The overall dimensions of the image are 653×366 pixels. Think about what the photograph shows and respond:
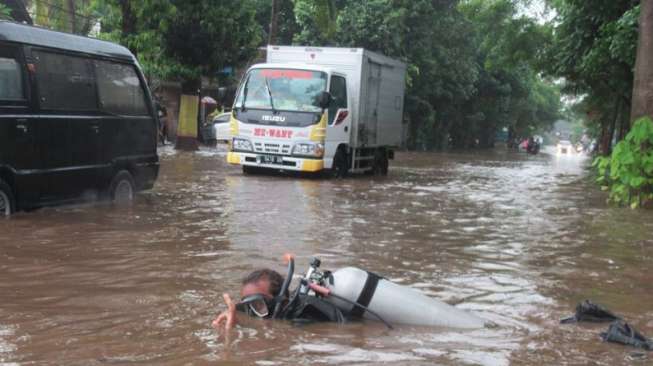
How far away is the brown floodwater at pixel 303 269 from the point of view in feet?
16.6

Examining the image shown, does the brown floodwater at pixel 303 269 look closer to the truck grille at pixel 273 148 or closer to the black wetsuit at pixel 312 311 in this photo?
Answer: the black wetsuit at pixel 312 311

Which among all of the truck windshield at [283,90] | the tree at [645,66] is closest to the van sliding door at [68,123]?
the truck windshield at [283,90]

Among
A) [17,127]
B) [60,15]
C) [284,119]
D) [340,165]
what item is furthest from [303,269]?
[60,15]

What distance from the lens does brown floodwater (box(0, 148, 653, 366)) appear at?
5.07 metres

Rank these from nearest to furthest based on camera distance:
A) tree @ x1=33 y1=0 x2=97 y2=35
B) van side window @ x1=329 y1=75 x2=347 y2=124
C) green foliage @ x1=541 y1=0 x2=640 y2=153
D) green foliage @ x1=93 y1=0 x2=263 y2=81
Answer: green foliage @ x1=541 y1=0 x2=640 y2=153, van side window @ x1=329 y1=75 x2=347 y2=124, green foliage @ x1=93 y1=0 x2=263 y2=81, tree @ x1=33 y1=0 x2=97 y2=35

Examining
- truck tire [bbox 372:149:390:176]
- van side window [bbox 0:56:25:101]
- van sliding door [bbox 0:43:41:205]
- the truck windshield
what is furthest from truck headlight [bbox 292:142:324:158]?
van side window [bbox 0:56:25:101]

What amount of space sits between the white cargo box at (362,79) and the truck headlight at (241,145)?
2.21 m

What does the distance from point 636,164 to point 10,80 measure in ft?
32.3

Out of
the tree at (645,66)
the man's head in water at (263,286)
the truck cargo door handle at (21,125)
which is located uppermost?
the tree at (645,66)

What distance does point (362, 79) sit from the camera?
64.3ft

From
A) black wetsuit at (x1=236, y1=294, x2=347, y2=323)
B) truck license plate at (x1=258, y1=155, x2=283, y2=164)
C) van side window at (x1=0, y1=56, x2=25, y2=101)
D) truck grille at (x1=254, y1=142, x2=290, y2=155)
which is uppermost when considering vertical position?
van side window at (x1=0, y1=56, x2=25, y2=101)

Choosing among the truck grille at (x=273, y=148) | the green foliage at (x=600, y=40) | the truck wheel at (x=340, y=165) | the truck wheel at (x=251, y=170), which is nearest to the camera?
the green foliage at (x=600, y=40)

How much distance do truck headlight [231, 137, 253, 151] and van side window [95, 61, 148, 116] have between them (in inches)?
233

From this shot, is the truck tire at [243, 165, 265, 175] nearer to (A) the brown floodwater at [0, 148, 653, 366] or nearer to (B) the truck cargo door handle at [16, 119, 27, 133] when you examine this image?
(A) the brown floodwater at [0, 148, 653, 366]
